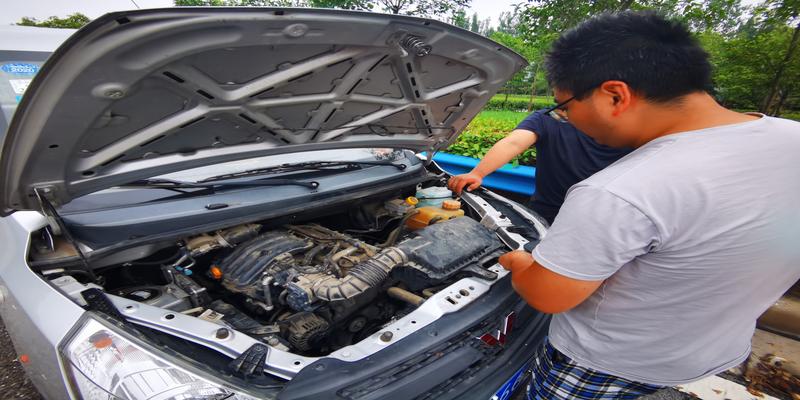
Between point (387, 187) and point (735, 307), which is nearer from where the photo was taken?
point (735, 307)

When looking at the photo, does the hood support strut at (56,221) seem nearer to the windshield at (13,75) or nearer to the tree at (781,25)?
the windshield at (13,75)

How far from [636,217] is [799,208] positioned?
406 mm

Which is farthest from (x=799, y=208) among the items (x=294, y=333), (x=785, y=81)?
(x=785, y=81)

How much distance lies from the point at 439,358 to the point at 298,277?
0.66m

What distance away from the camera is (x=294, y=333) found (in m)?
1.52

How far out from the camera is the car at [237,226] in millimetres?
1090

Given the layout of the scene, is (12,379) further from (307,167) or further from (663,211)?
(663,211)

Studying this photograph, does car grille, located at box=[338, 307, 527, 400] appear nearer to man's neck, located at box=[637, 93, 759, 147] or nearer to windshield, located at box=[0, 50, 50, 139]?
man's neck, located at box=[637, 93, 759, 147]

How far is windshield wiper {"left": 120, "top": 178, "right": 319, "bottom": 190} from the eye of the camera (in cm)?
172

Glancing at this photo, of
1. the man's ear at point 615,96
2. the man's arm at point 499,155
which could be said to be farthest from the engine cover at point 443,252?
the man's ear at point 615,96

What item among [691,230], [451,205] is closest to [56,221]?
[451,205]

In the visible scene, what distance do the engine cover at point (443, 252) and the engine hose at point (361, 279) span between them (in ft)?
0.20

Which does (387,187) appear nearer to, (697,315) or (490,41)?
(490,41)

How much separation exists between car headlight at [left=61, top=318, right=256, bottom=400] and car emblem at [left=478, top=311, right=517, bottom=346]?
32.1 inches
